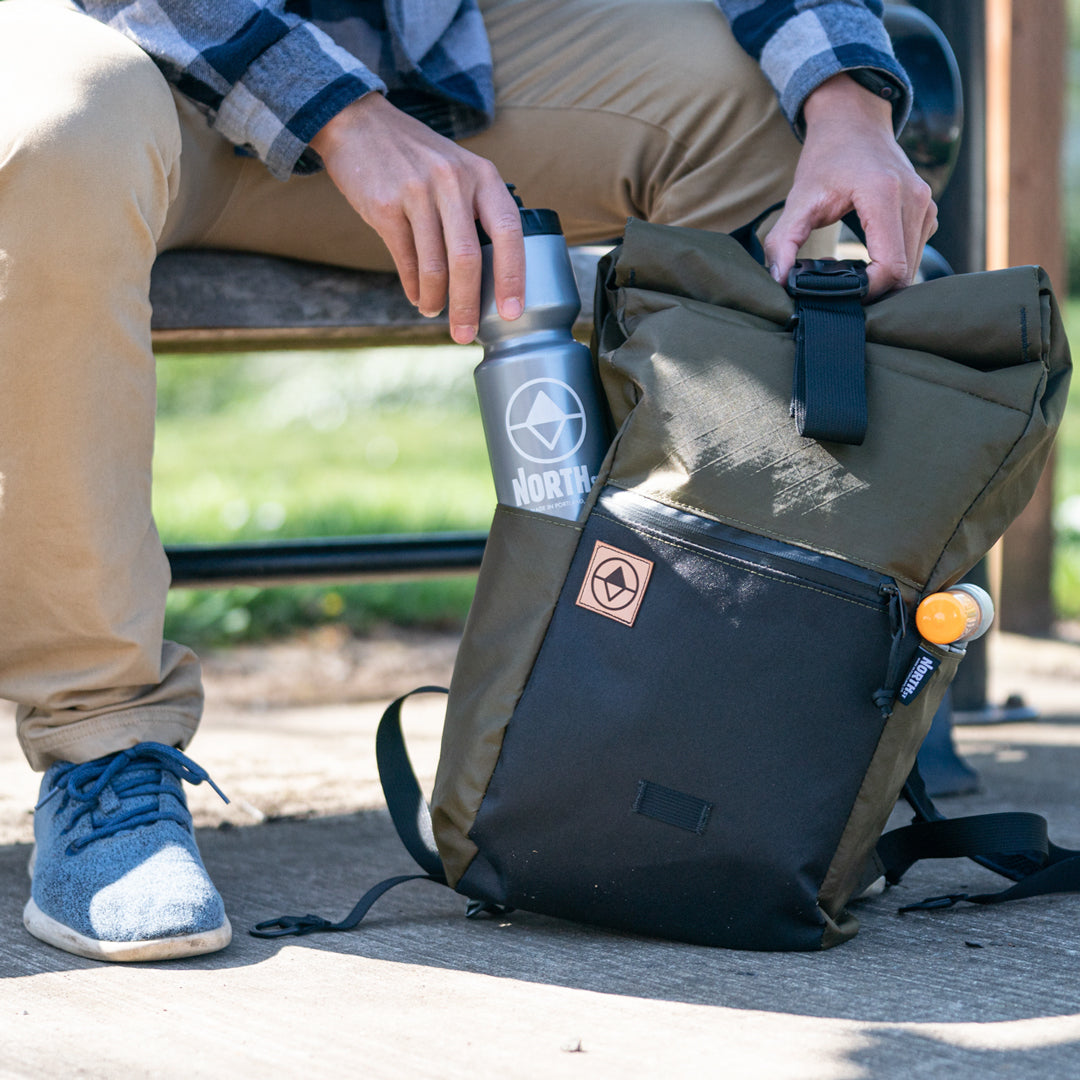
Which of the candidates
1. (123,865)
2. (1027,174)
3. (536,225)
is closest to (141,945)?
(123,865)

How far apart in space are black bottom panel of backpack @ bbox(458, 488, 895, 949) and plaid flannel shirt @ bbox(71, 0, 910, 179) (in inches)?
22.2

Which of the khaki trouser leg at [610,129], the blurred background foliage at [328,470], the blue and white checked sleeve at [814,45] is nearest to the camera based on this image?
the blue and white checked sleeve at [814,45]

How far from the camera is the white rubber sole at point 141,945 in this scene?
4.07 ft

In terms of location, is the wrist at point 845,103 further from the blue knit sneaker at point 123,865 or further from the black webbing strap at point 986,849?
the blue knit sneaker at point 123,865

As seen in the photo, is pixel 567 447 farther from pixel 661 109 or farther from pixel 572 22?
pixel 572 22

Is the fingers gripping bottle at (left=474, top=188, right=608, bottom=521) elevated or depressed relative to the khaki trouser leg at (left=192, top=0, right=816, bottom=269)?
depressed

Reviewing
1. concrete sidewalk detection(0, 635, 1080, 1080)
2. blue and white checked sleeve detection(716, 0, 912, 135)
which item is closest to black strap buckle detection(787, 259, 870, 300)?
blue and white checked sleeve detection(716, 0, 912, 135)

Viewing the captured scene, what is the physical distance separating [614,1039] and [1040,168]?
8.76ft

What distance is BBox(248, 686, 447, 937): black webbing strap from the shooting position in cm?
134

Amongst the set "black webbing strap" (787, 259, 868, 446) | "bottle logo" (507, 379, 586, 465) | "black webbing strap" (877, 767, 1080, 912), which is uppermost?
"black webbing strap" (787, 259, 868, 446)

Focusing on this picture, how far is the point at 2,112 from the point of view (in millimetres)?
1311

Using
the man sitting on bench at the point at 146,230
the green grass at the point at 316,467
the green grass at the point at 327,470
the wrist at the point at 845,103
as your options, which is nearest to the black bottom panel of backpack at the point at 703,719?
the man sitting on bench at the point at 146,230

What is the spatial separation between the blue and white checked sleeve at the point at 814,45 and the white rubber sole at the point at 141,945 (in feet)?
3.58

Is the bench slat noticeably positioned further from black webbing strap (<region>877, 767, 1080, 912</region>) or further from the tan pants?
black webbing strap (<region>877, 767, 1080, 912</region>)
